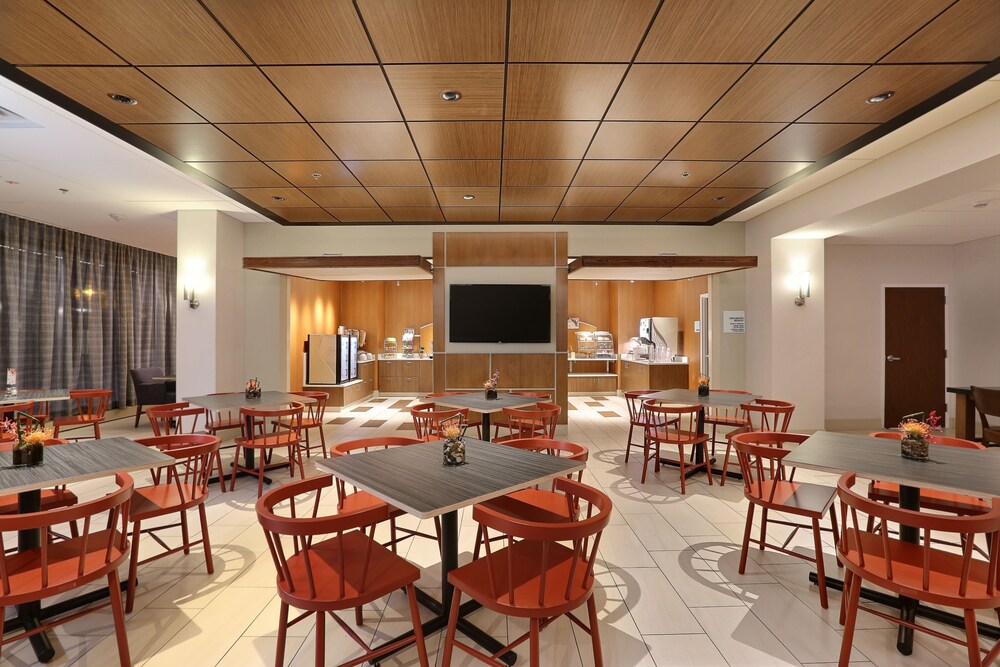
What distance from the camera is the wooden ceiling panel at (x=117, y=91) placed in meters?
3.01

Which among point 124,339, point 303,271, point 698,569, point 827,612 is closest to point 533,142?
point 698,569

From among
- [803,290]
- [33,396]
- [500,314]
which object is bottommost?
[33,396]

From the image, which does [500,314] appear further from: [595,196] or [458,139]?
[458,139]

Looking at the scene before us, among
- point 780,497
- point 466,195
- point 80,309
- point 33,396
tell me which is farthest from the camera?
point 80,309

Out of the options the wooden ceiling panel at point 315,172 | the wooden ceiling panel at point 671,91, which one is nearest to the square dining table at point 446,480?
the wooden ceiling panel at point 671,91

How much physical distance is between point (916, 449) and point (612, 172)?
3.44m

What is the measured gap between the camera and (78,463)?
8.43 feet

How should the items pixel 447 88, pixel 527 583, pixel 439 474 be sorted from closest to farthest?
pixel 527 583, pixel 439 474, pixel 447 88

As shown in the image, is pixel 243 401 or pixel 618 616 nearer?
pixel 618 616

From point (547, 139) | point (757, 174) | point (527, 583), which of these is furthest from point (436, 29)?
point (757, 174)

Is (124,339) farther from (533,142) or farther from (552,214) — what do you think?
(533,142)

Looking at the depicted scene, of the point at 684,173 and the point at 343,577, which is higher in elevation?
the point at 684,173

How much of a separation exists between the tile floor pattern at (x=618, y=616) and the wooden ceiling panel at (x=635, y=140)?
10.4ft

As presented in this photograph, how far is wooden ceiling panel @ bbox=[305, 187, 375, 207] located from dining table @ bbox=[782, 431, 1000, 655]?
5.00m
